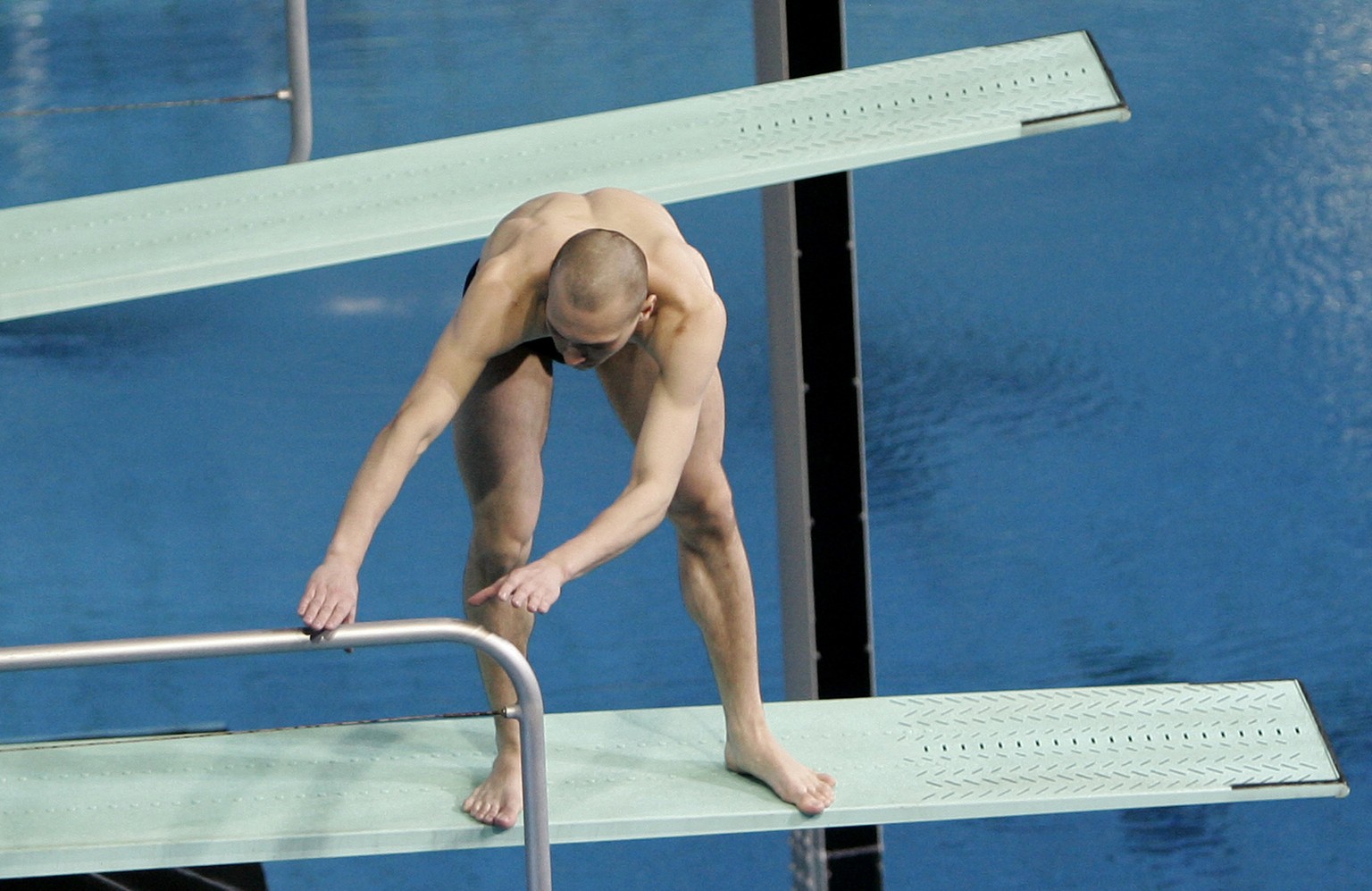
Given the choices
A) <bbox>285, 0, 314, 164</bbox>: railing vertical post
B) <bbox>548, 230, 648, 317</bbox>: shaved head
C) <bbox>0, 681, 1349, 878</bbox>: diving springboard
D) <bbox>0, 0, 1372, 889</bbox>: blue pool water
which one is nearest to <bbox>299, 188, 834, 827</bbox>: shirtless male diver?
<bbox>548, 230, 648, 317</bbox>: shaved head

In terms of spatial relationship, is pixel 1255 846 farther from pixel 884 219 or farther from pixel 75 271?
pixel 75 271

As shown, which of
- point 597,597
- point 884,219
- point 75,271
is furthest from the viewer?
point 884,219

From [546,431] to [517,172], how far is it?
Result: 31.4 inches

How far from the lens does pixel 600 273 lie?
238cm

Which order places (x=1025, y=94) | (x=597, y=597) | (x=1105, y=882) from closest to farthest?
(x=1025, y=94), (x=1105, y=882), (x=597, y=597)

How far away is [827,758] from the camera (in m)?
3.21

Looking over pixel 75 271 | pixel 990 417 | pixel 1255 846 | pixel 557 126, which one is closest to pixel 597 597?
pixel 990 417

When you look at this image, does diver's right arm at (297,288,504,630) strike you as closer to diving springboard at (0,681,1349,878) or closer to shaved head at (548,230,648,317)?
shaved head at (548,230,648,317)

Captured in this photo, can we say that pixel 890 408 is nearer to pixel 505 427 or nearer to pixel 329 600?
pixel 505 427

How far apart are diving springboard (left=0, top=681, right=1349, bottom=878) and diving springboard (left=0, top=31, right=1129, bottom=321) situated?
0.87 metres

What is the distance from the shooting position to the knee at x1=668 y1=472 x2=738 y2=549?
9.53 ft

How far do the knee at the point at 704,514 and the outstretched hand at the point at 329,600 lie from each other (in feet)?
Result: 2.59

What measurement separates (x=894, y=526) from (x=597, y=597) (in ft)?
3.89

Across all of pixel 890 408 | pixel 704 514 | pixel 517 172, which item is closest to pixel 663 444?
pixel 704 514
